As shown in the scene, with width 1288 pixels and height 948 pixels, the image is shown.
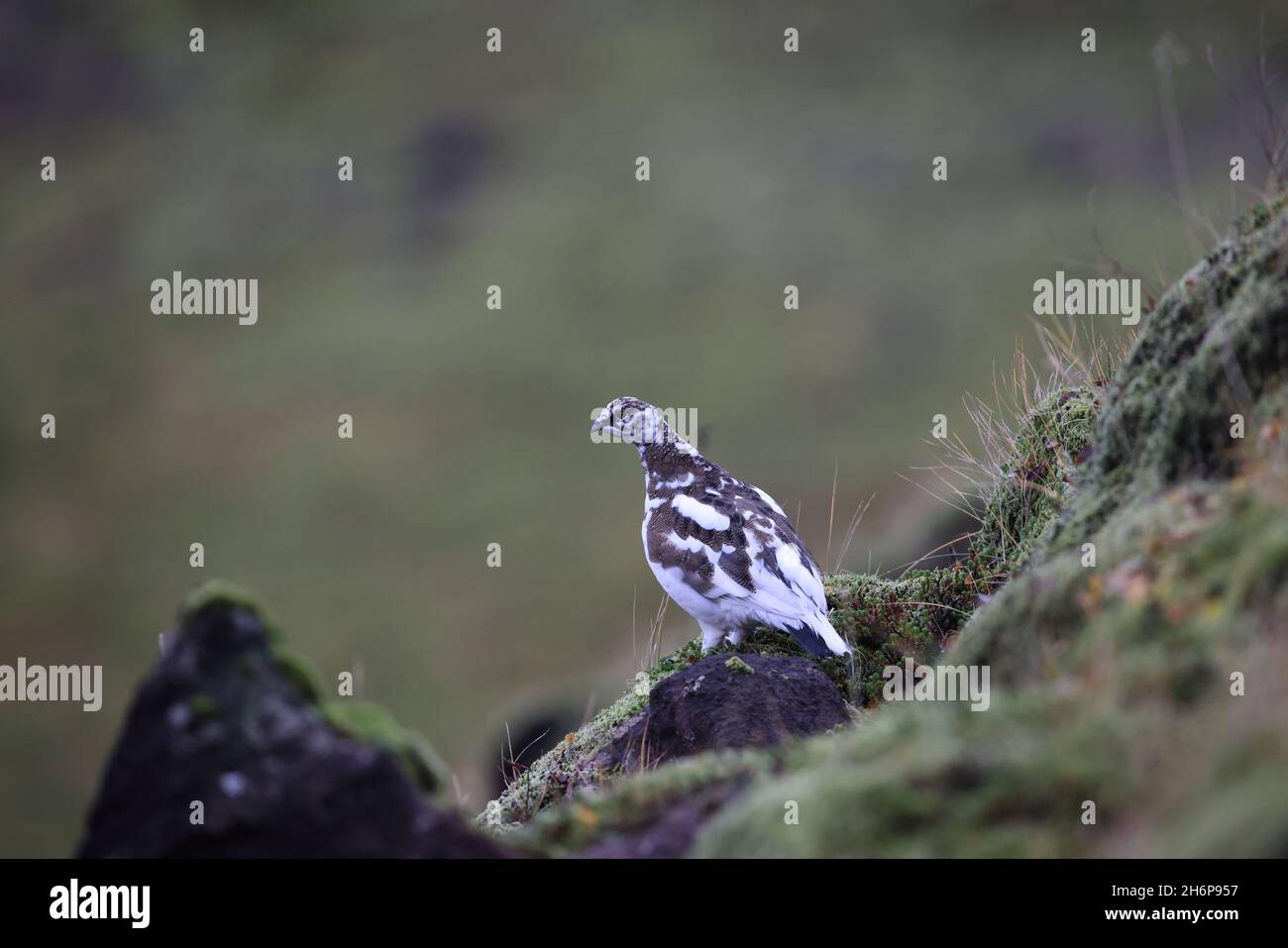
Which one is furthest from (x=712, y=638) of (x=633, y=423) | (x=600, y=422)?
(x=600, y=422)

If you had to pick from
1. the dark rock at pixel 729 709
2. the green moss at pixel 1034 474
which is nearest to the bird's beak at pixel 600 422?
the green moss at pixel 1034 474

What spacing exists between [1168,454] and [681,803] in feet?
7.53

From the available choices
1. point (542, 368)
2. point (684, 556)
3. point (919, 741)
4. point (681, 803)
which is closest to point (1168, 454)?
point (919, 741)

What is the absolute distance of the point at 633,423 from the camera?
864 centimetres

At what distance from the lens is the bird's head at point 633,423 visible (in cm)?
863

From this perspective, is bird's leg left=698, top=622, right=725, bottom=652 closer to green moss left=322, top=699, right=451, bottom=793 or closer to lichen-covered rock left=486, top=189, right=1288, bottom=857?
lichen-covered rock left=486, top=189, right=1288, bottom=857

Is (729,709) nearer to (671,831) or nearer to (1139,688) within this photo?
(671,831)

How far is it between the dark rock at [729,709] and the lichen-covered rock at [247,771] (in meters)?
2.03

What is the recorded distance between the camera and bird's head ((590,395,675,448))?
8633 mm

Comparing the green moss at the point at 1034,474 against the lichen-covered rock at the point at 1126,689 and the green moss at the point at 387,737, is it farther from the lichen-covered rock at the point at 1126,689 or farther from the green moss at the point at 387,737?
the green moss at the point at 387,737

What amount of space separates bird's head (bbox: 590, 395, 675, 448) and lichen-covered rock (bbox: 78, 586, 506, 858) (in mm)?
4938

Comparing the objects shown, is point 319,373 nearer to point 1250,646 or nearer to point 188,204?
point 188,204

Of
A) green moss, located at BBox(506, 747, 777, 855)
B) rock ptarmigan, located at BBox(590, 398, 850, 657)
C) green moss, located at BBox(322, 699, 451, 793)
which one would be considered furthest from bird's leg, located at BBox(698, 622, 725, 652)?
green moss, located at BBox(322, 699, 451, 793)

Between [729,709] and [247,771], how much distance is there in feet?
8.71
